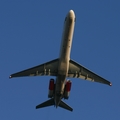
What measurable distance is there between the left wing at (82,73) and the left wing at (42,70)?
2657 millimetres

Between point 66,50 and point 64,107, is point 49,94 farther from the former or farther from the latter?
point 66,50

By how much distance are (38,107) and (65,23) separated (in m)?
17.5

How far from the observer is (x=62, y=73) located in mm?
68375

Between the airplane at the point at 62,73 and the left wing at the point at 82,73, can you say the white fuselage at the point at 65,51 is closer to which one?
the airplane at the point at 62,73

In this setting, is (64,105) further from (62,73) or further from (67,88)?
(62,73)

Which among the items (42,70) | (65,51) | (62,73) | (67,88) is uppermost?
(65,51)

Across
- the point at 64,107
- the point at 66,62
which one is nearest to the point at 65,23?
the point at 66,62

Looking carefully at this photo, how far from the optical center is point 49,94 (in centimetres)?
7162

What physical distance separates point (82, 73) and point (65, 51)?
7.49 m

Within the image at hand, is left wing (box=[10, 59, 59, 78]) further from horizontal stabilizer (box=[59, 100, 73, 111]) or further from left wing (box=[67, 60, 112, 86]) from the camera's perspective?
horizontal stabilizer (box=[59, 100, 73, 111])

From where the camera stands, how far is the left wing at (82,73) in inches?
2750

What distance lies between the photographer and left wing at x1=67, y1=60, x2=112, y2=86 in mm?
69838

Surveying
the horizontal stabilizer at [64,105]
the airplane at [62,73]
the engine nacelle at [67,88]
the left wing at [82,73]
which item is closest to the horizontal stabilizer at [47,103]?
the airplane at [62,73]

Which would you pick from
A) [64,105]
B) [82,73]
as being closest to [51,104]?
[64,105]
